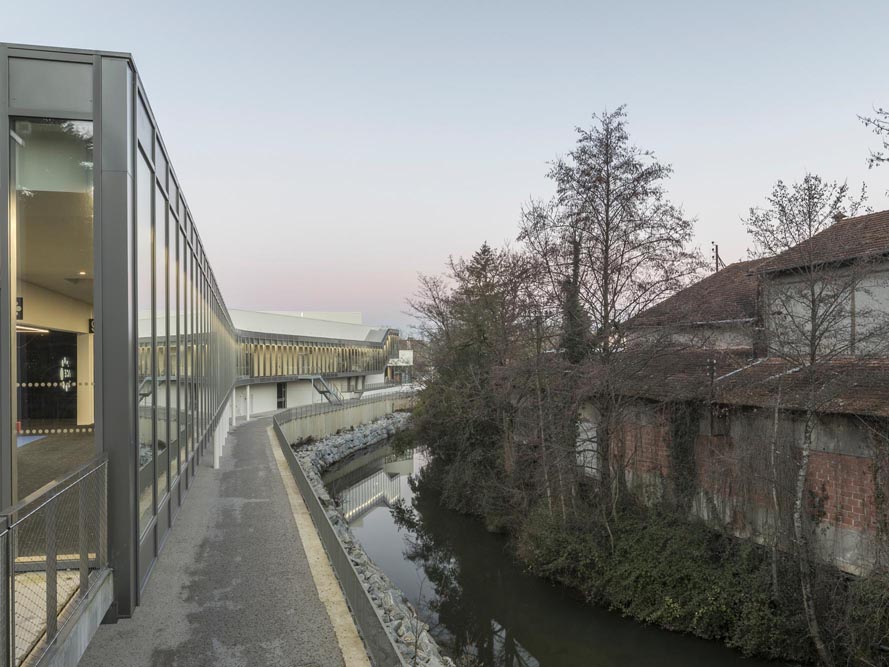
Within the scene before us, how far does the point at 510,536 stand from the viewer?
17.0m

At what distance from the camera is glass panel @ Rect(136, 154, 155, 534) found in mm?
5684

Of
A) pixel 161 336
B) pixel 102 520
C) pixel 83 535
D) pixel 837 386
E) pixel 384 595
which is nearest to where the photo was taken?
pixel 83 535

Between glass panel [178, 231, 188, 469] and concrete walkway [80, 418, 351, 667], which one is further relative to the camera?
glass panel [178, 231, 188, 469]

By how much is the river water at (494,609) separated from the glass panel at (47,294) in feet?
27.5

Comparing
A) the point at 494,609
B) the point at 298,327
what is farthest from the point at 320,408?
the point at 298,327

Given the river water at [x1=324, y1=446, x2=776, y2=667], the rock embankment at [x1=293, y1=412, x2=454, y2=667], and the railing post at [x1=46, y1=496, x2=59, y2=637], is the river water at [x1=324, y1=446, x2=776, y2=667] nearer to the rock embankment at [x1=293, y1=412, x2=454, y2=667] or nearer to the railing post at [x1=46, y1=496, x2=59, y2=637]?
the rock embankment at [x1=293, y1=412, x2=454, y2=667]

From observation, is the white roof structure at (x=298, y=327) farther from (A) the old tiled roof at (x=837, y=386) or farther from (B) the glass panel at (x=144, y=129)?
(B) the glass panel at (x=144, y=129)

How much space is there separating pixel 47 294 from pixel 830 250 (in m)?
10.7

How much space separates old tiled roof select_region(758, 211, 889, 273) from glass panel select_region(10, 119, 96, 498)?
9.84 meters

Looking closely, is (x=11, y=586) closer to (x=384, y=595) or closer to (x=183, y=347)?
(x=183, y=347)

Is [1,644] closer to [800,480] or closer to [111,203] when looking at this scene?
[111,203]

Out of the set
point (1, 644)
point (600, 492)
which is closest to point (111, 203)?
point (1, 644)

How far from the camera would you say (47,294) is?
5469 mm

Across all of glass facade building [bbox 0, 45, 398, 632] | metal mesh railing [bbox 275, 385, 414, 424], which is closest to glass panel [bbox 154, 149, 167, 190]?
glass facade building [bbox 0, 45, 398, 632]
